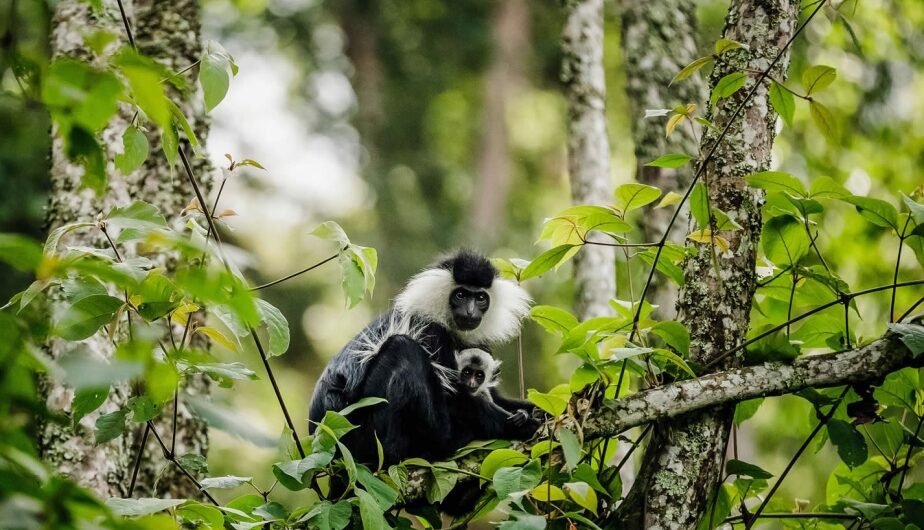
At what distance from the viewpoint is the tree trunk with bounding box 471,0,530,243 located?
42.2 ft

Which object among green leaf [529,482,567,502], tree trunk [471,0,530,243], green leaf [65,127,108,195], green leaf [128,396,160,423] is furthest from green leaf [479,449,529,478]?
tree trunk [471,0,530,243]

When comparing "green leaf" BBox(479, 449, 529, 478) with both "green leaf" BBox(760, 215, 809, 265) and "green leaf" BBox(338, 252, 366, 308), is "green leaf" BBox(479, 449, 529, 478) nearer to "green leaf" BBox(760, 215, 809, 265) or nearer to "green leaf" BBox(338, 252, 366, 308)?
"green leaf" BBox(338, 252, 366, 308)

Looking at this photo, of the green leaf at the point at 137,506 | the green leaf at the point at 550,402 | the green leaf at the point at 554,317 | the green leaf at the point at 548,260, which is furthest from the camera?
the green leaf at the point at 554,317

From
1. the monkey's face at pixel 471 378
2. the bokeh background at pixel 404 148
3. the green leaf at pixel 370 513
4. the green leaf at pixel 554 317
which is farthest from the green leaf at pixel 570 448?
the bokeh background at pixel 404 148

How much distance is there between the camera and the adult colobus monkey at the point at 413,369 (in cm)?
383

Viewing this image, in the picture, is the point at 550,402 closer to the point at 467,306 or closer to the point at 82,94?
the point at 82,94

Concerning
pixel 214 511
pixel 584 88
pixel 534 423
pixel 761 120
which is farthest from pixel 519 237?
pixel 214 511

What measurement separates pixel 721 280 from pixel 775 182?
1.22 feet

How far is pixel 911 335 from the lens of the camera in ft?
8.17

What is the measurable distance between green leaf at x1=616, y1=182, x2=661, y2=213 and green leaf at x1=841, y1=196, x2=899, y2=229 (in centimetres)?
63

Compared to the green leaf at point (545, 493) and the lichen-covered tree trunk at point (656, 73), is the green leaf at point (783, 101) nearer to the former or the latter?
the green leaf at point (545, 493)

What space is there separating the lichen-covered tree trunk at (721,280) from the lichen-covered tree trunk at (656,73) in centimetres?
211

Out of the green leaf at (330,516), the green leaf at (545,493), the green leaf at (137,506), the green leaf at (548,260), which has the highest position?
the green leaf at (548,260)

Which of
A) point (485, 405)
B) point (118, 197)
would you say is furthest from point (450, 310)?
point (118, 197)
